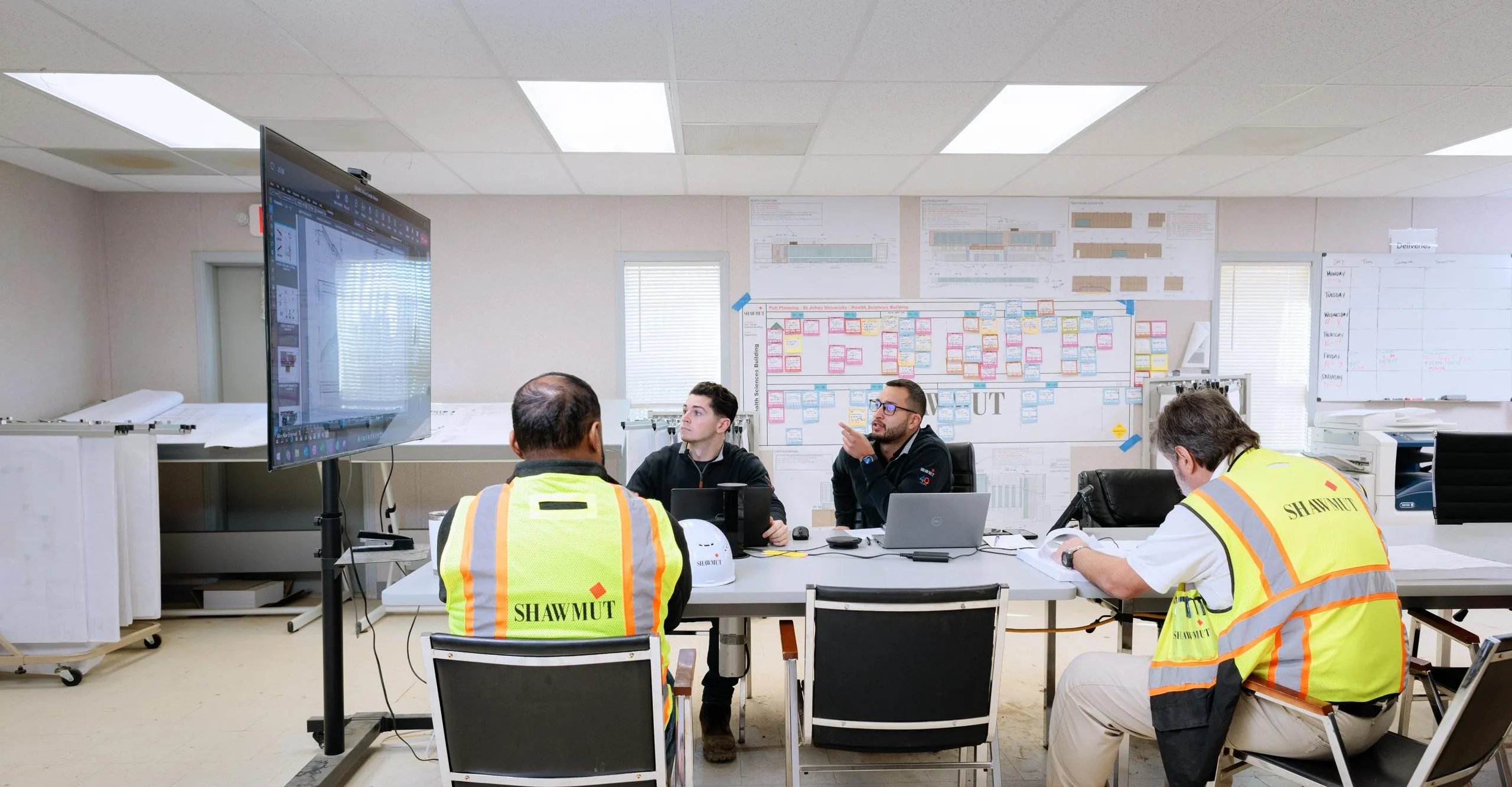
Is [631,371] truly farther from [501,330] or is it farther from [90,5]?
[90,5]

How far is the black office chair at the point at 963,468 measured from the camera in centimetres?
342

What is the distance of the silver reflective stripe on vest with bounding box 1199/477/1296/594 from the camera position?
165 cm

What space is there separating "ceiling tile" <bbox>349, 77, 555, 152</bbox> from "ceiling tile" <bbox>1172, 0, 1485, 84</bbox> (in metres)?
2.83

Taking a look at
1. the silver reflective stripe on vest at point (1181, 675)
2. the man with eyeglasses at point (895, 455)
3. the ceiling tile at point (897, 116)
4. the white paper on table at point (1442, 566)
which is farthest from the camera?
the man with eyeglasses at point (895, 455)

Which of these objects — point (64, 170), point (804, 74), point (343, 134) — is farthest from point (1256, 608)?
point (64, 170)

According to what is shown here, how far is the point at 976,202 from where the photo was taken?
4953 mm

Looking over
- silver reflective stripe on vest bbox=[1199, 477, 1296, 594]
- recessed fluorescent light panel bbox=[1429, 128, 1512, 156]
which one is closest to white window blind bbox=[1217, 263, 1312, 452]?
recessed fluorescent light panel bbox=[1429, 128, 1512, 156]

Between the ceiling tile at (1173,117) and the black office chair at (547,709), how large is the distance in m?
3.16

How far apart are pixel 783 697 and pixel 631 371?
253 cm

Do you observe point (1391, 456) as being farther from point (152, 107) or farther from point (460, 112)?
point (152, 107)

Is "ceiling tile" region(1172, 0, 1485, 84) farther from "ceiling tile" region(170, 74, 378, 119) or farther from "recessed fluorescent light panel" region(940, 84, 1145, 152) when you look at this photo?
"ceiling tile" region(170, 74, 378, 119)

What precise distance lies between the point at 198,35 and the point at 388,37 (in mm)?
674

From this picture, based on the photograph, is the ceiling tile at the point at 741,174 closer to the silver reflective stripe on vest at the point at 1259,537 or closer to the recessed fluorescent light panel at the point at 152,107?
the recessed fluorescent light panel at the point at 152,107

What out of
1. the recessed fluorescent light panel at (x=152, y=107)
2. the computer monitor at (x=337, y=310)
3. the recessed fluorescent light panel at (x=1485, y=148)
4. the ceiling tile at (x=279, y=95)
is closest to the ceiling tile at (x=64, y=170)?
the recessed fluorescent light panel at (x=152, y=107)
